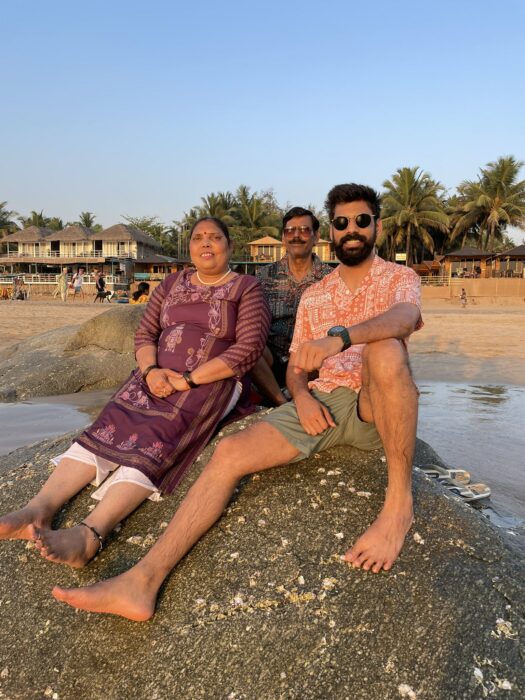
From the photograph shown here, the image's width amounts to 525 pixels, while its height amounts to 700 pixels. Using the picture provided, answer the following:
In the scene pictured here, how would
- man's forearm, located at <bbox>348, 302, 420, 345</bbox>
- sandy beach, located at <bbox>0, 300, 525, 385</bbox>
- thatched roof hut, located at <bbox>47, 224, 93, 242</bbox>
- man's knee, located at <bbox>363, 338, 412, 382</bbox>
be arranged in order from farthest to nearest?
thatched roof hut, located at <bbox>47, 224, 93, 242</bbox> → sandy beach, located at <bbox>0, 300, 525, 385</bbox> → man's forearm, located at <bbox>348, 302, 420, 345</bbox> → man's knee, located at <bbox>363, 338, 412, 382</bbox>

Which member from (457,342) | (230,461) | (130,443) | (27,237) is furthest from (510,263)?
(230,461)

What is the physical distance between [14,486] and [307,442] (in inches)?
66.2

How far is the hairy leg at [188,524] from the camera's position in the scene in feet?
6.86

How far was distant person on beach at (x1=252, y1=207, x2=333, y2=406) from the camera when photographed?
453 cm

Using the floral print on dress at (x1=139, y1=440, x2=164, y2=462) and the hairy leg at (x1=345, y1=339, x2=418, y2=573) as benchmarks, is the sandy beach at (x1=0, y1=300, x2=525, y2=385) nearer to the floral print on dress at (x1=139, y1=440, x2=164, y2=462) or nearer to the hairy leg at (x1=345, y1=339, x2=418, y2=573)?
the hairy leg at (x1=345, y1=339, x2=418, y2=573)

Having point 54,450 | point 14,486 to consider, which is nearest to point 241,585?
point 14,486

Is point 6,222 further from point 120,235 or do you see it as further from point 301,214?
point 301,214

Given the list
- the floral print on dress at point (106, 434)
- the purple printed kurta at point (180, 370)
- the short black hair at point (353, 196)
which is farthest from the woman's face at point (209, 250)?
the floral print on dress at point (106, 434)

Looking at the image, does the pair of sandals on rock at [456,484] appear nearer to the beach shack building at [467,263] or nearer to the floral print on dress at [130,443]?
the floral print on dress at [130,443]

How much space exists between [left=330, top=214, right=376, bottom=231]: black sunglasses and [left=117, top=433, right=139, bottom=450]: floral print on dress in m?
1.42

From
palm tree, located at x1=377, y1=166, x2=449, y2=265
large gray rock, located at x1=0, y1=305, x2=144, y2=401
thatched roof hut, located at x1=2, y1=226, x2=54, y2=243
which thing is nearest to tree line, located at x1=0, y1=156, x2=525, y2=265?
palm tree, located at x1=377, y1=166, x2=449, y2=265

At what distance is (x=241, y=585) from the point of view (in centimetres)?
228

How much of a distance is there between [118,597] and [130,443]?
78 centimetres

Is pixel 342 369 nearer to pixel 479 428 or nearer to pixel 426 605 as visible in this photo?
pixel 426 605
